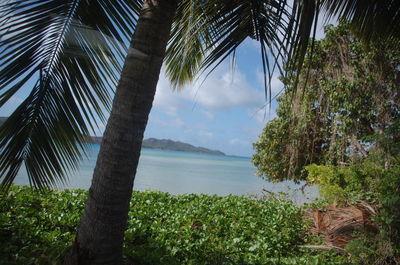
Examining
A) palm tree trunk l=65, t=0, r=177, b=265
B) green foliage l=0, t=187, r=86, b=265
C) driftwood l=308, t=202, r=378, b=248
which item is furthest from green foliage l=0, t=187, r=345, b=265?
palm tree trunk l=65, t=0, r=177, b=265

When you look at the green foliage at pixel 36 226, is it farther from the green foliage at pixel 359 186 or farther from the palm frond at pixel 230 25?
the green foliage at pixel 359 186

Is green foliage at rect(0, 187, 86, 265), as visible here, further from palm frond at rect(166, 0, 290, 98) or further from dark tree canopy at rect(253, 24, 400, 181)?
dark tree canopy at rect(253, 24, 400, 181)

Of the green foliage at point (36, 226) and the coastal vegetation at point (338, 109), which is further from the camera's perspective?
the coastal vegetation at point (338, 109)

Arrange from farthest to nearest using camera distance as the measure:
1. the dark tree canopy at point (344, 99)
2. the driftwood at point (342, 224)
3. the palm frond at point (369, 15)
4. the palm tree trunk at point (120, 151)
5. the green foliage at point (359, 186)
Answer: the dark tree canopy at point (344, 99) < the green foliage at point (359, 186) < the driftwood at point (342, 224) < the palm frond at point (369, 15) < the palm tree trunk at point (120, 151)

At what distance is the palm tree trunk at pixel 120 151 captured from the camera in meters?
1.96

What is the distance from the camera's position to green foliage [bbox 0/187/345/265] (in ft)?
10.1

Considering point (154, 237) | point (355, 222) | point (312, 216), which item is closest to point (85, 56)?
point (154, 237)

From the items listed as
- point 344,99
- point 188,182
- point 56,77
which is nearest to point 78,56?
point 56,77

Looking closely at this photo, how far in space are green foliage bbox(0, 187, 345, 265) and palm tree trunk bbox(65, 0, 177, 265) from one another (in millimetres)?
691

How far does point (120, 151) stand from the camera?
6.42 ft

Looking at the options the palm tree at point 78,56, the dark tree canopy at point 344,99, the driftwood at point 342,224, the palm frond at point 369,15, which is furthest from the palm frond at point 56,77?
the dark tree canopy at point 344,99

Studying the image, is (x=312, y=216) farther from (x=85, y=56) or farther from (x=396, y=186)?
(x=85, y=56)

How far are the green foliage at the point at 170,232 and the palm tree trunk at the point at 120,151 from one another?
691 millimetres

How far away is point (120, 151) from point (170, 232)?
7.82 feet
